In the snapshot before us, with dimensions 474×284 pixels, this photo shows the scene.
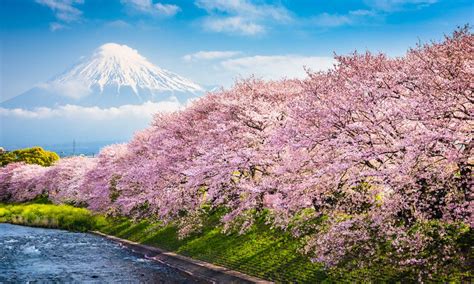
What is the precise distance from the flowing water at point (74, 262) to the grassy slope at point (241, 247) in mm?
2090

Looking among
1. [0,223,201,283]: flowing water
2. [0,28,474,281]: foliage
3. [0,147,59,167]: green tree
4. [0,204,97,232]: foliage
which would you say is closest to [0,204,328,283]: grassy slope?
[0,28,474,281]: foliage

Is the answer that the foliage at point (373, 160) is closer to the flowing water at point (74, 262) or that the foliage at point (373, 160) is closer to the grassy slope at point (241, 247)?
the grassy slope at point (241, 247)

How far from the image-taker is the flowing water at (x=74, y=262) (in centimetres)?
2616

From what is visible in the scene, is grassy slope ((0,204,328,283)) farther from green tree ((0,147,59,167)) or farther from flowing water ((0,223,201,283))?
green tree ((0,147,59,167))

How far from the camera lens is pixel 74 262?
3120 centimetres

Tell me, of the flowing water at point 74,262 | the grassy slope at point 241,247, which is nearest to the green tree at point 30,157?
the flowing water at point 74,262

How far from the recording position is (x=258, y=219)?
29.8 metres

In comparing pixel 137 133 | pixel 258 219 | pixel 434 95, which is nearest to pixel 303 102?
pixel 434 95

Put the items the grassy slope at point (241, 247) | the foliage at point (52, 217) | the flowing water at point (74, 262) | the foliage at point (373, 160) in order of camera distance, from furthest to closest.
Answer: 1. the foliage at point (52, 217)
2. the flowing water at point (74, 262)
3. the grassy slope at point (241, 247)
4. the foliage at point (373, 160)

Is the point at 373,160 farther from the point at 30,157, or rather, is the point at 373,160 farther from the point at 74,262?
the point at 30,157

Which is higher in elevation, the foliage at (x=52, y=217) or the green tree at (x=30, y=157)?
the green tree at (x=30, y=157)

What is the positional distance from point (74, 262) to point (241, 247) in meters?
11.8

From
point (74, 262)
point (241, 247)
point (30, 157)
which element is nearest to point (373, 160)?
point (241, 247)

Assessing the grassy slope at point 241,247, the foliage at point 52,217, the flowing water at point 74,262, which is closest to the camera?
the grassy slope at point 241,247
